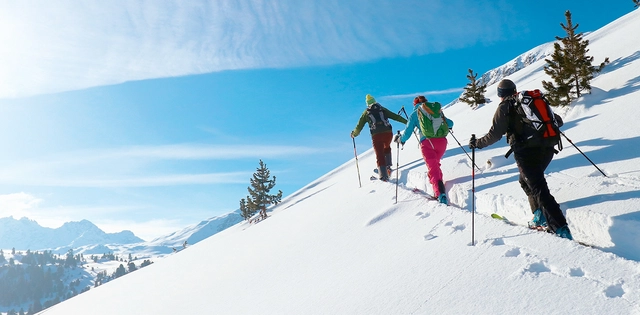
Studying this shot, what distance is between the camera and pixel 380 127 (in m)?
9.84

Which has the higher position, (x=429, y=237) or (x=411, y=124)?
(x=411, y=124)

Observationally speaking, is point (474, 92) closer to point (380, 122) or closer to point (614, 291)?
point (380, 122)

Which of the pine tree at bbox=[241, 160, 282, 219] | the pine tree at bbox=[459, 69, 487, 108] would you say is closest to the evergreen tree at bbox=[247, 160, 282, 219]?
the pine tree at bbox=[241, 160, 282, 219]

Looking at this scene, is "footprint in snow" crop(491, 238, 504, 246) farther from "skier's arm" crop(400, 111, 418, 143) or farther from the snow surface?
"skier's arm" crop(400, 111, 418, 143)

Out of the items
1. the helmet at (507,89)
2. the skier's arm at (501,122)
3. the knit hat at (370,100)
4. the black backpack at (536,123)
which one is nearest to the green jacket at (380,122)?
the knit hat at (370,100)

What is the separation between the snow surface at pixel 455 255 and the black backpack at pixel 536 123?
983 mm

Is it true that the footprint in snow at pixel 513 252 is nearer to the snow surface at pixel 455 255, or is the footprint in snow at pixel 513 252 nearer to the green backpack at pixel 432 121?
the snow surface at pixel 455 255

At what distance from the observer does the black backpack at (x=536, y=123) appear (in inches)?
172

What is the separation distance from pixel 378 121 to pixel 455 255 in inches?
238

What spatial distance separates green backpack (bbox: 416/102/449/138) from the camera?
23.3 ft

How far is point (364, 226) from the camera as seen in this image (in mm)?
6766

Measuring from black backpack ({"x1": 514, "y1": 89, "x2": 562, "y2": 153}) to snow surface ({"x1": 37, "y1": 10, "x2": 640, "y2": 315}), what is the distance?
98cm

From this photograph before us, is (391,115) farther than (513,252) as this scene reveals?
Yes

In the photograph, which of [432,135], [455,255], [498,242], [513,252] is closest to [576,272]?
[513,252]
